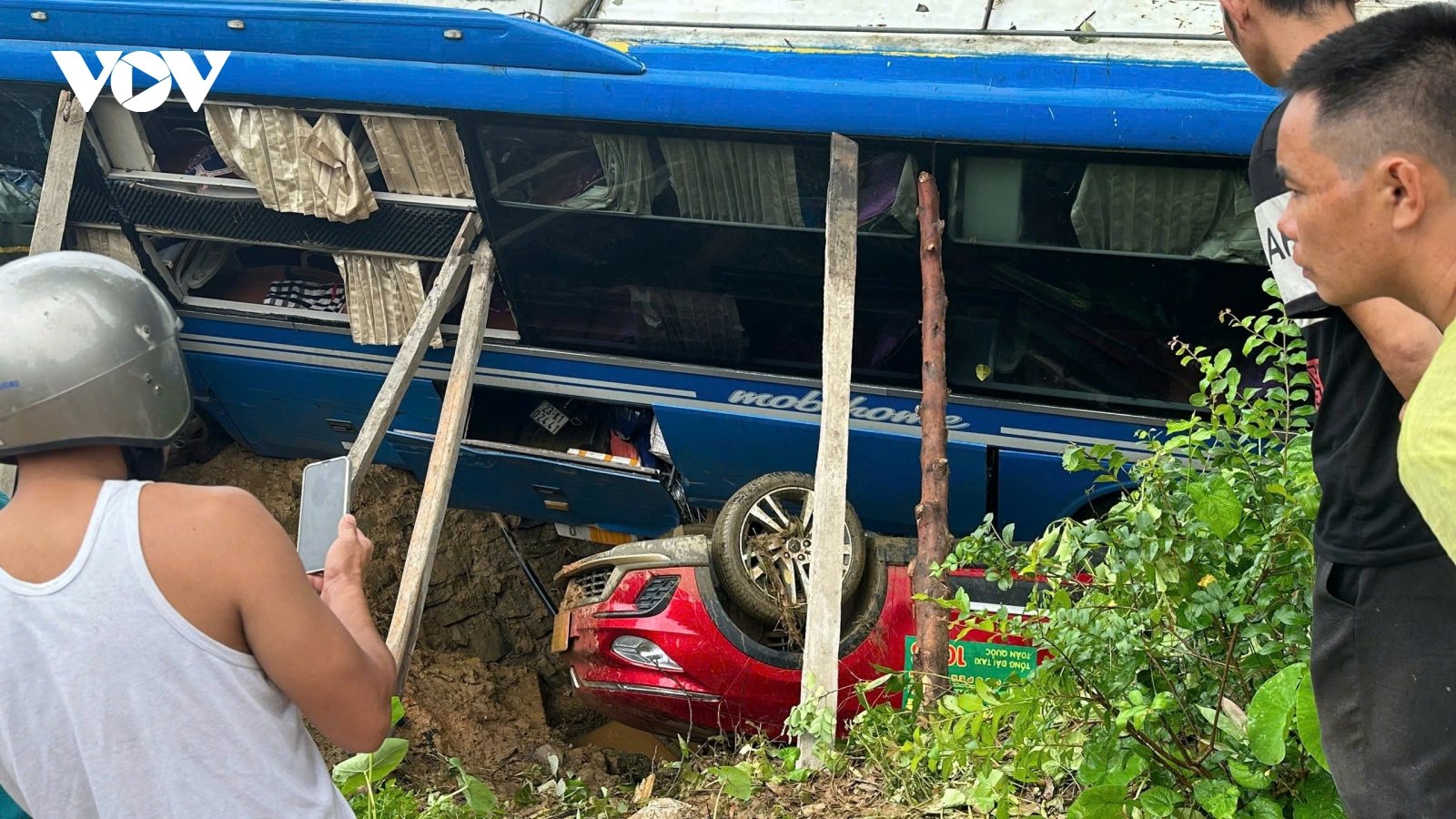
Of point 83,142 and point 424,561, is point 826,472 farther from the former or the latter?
point 83,142

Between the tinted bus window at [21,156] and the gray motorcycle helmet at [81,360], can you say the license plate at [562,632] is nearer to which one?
the tinted bus window at [21,156]

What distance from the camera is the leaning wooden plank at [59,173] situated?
5000 mm

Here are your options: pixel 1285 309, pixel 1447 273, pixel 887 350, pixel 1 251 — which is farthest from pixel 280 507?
pixel 1447 273

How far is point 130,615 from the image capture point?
1.38m

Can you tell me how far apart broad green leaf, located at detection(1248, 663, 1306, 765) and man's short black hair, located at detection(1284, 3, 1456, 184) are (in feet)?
3.91

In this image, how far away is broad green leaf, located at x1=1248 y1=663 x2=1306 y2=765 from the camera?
2066 millimetres

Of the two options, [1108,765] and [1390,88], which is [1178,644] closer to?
[1108,765]

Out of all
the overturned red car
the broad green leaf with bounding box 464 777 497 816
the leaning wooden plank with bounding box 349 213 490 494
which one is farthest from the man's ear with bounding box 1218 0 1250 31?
the leaning wooden plank with bounding box 349 213 490 494

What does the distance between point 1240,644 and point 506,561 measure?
4.83 m

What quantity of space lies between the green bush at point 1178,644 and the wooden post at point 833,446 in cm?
95

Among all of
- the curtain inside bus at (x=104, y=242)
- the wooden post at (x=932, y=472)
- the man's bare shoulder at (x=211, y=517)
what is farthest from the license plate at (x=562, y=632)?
the man's bare shoulder at (x=211, y=517)

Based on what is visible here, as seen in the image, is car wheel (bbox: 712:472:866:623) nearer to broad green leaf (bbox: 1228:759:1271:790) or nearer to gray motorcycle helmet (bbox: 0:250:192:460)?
broad green leaf (bbox: 1228:759:1271:790)

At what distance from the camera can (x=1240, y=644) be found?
2541 mm

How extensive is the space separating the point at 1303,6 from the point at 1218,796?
157 cm
